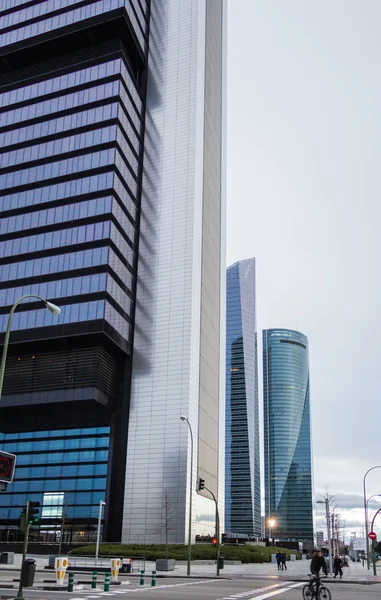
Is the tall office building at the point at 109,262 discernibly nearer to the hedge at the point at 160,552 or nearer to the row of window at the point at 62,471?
the row of window at the point at 62,471

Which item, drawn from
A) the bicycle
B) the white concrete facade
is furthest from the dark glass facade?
the bicycle

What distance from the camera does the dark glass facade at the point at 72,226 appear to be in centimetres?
6894

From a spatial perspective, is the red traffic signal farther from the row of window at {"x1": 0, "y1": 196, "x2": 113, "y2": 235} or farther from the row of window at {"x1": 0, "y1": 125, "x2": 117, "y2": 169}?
the row of window at {"x1": 0, "y1": 125, "x2": 117, "y2": 169}

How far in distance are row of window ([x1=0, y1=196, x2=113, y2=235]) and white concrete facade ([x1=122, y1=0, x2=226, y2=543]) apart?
27.4 ft

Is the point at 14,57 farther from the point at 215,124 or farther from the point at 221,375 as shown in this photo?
the point at 221,375

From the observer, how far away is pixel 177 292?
248 feet

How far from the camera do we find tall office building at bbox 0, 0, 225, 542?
2707 inches

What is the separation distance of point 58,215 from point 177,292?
1770cm

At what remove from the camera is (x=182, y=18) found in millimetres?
90125

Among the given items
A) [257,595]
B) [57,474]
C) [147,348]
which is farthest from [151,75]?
[257,595]

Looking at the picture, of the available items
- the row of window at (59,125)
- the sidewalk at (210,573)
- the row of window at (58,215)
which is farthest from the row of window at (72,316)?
the sidewalk at (210,573)

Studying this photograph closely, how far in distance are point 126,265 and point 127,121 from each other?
20.0m

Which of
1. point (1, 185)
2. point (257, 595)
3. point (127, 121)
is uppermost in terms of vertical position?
point (127, 121)

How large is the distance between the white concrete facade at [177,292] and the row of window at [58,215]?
27.4 feet
